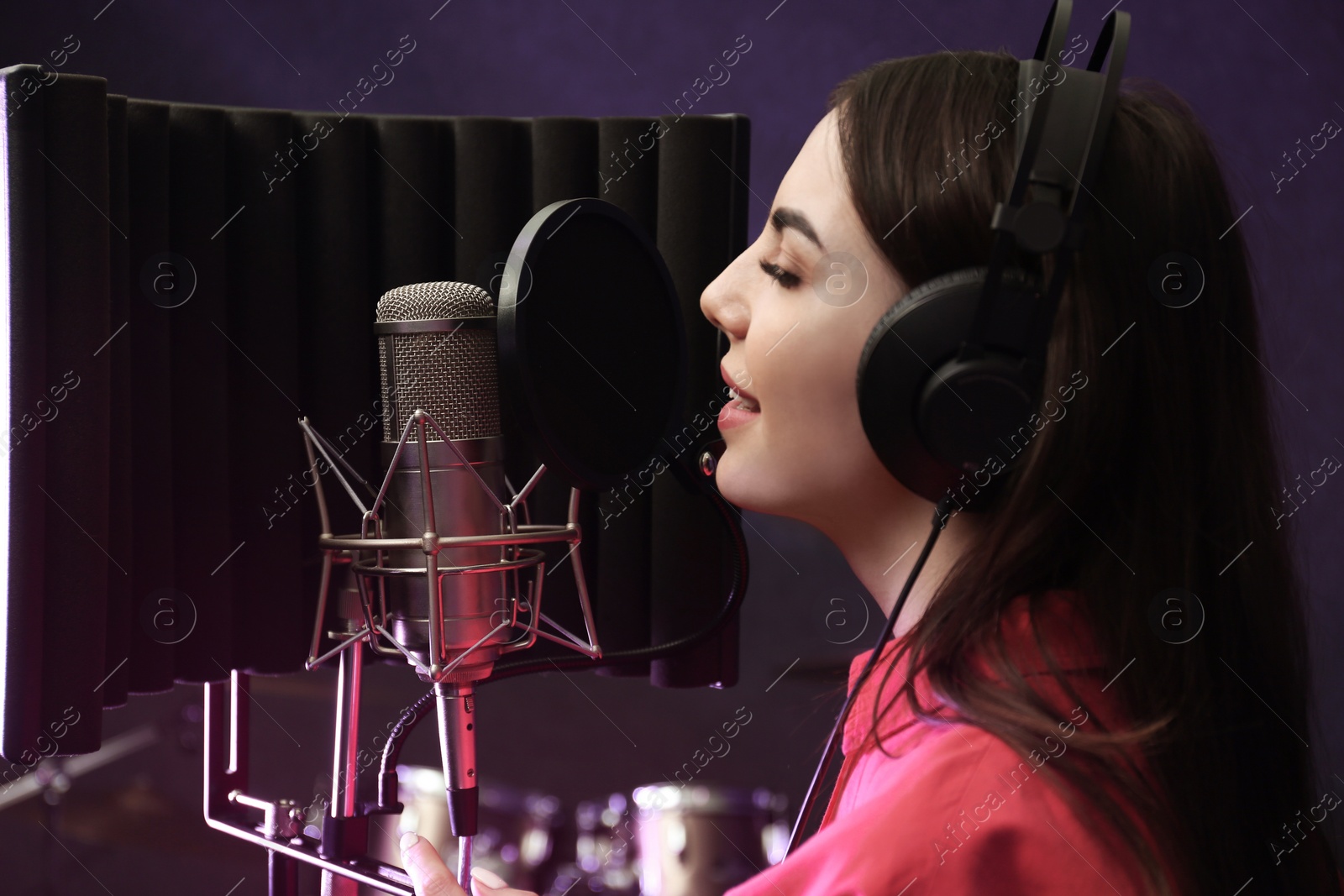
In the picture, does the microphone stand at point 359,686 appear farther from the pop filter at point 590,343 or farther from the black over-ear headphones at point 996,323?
the black over-ear headphones at point 996,323

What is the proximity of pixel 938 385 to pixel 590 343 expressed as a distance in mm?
251

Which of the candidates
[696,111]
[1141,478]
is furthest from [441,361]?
[696,111]

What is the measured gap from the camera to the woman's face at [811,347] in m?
0.59

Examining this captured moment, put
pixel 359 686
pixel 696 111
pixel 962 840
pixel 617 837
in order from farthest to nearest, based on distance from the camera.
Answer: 1. pixel 617 837
2. pixel 696 111
3. pixel 359 686
4. pixel 962 840

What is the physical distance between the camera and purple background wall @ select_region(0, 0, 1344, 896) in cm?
143

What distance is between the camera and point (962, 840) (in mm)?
A: 473

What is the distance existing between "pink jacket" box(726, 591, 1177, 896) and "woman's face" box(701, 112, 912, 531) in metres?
0.17

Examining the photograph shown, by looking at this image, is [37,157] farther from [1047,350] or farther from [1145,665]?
[1145,665]

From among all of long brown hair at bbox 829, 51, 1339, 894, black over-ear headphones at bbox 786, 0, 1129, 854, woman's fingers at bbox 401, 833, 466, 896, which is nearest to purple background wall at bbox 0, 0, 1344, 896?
long brown hair at bbox 829, 51, 1339, 894

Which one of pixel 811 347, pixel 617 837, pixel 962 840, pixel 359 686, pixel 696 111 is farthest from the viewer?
pixel 617 837

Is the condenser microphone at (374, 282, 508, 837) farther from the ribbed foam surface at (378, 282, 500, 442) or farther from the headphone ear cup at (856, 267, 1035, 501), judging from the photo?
the headphone ear cup at (856, 267, 1035, 501)

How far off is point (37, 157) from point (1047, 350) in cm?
68

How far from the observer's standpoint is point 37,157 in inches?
26.5

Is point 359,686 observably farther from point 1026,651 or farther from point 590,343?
point 1026,651
